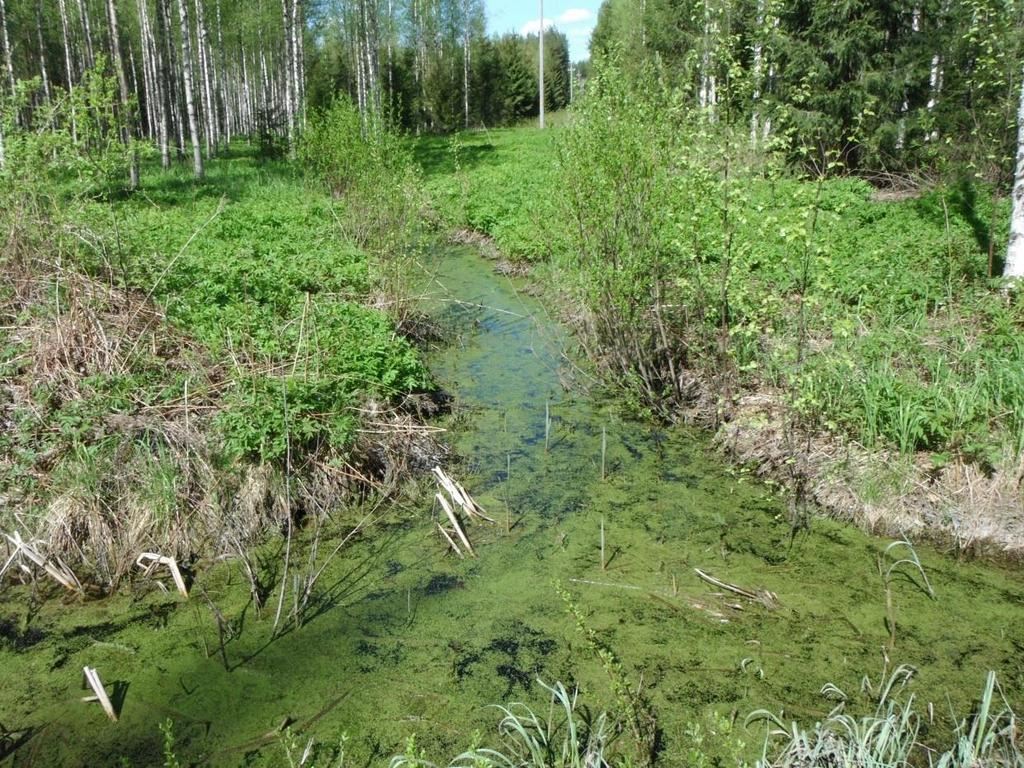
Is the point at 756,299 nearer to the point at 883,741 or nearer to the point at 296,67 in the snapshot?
A: the point at 883,741

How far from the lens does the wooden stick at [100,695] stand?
10.6ft

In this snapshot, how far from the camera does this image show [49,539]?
4.31m

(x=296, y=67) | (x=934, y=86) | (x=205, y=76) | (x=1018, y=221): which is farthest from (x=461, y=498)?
(x=205, y=76)

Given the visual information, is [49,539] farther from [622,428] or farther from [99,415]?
[622,428]

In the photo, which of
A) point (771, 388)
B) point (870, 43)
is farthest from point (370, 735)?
point (870, 43)

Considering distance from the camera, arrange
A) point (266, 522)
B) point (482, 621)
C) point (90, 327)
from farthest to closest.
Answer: point (90, 327)
point (266, 522)
point (482, 621)

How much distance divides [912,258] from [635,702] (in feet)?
21.8

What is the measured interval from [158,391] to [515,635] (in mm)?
3088

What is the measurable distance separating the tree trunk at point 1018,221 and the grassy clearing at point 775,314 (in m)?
0.32

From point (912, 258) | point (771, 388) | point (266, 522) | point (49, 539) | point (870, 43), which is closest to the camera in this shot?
point (49, 539)

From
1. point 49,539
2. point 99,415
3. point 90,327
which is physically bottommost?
point 49,539

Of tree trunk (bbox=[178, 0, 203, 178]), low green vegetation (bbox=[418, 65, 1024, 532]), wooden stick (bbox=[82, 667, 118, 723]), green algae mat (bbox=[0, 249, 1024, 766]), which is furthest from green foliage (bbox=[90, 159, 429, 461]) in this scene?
tree trunk (bbox=[178, 0, 203, 178])

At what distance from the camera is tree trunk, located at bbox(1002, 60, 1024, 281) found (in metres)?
6.58

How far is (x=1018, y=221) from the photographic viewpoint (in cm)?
663
